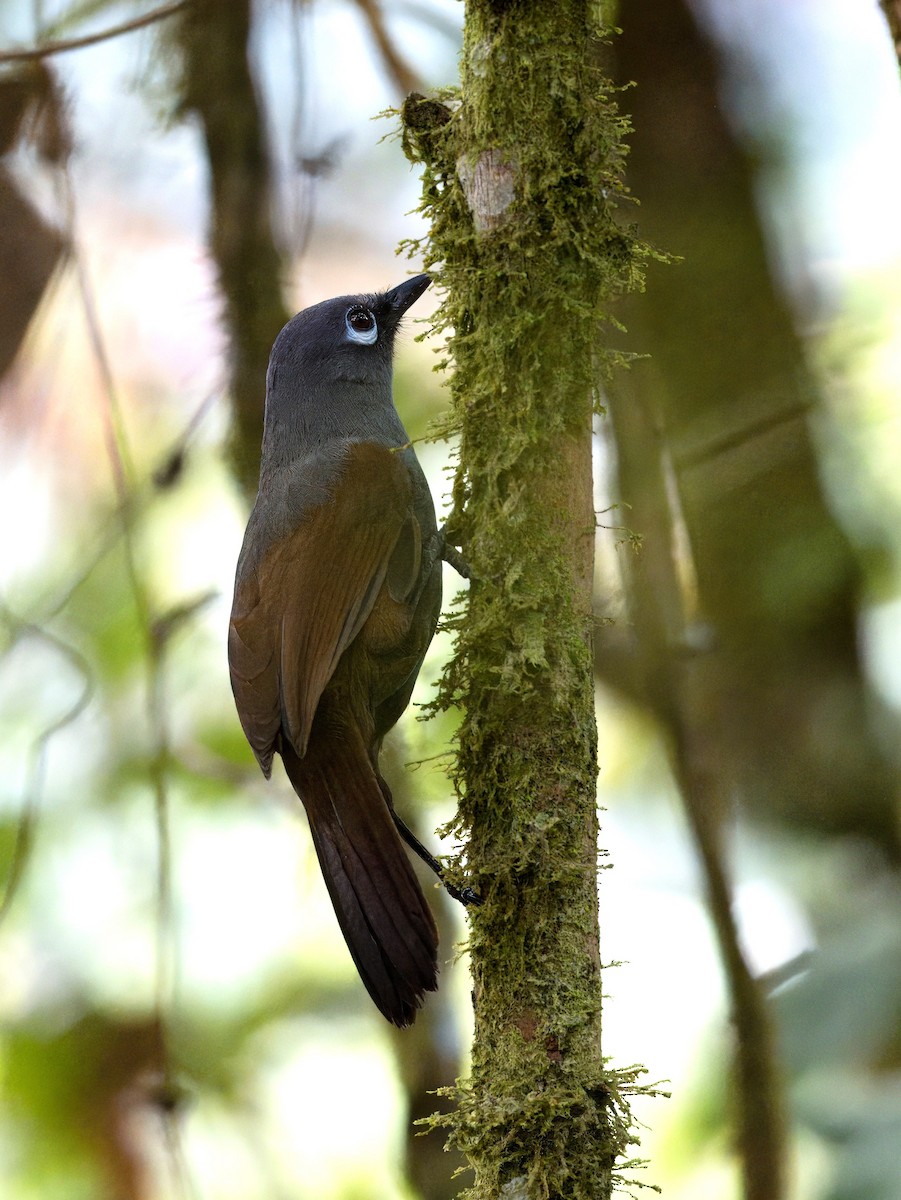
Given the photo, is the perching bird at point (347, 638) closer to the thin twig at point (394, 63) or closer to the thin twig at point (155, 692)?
the thin twig at point (155, 692)

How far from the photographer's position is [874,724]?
3848 mm

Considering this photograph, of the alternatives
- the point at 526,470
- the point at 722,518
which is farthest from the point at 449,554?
the point at 722,518

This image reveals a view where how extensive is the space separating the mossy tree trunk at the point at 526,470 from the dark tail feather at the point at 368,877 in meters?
0.28

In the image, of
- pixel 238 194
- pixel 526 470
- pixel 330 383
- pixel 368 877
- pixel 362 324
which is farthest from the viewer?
pixel 238 194

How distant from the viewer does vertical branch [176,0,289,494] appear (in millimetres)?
4246

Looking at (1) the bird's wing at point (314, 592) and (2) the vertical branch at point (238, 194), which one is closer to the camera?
(1) the bird's wing at point (314, 592)

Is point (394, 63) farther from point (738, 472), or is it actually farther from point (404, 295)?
point (738, 472)

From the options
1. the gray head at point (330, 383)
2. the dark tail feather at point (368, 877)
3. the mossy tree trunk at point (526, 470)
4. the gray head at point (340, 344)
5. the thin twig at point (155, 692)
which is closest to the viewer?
the mossy tree trunk at point (526, 470)

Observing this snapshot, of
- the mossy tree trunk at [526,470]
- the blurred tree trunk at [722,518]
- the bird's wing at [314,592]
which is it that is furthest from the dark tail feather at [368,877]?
the blurred tree trunk at [722,518]

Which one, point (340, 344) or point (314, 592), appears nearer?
point (314, 592)

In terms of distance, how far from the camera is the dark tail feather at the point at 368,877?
2363 mm

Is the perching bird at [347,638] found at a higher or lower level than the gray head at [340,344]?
lower

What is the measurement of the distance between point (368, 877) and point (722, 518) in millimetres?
2064

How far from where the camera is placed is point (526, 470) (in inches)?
90.9
